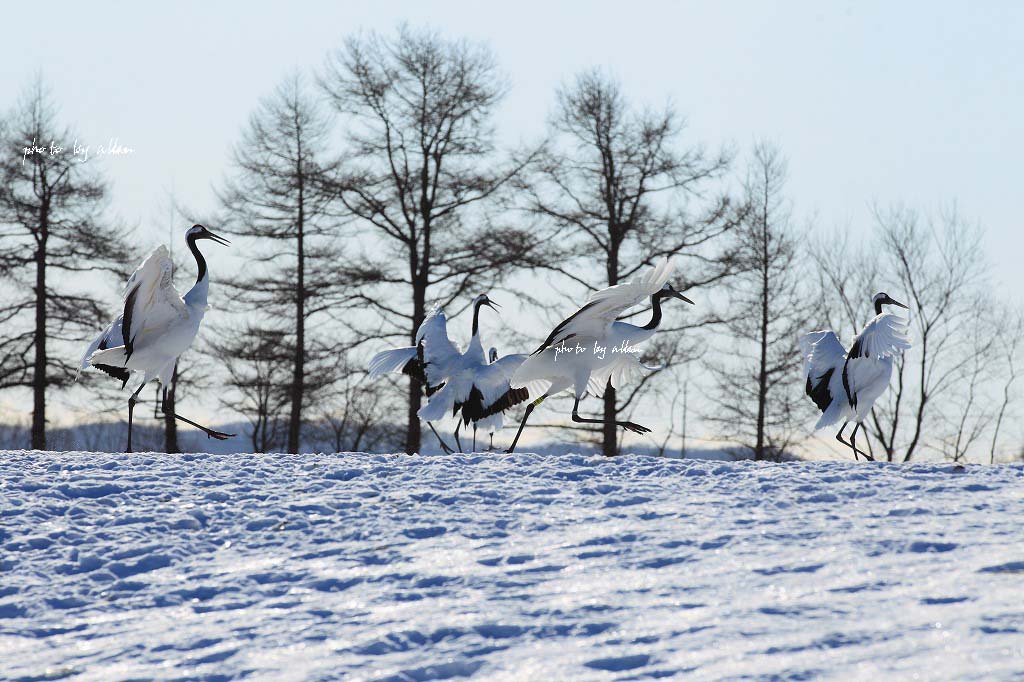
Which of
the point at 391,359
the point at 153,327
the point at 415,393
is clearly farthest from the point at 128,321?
the point at 415,393

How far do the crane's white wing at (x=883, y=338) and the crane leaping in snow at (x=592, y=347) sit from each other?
2188 millimetres

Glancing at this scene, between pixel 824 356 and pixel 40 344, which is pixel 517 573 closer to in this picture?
pixel 824 356

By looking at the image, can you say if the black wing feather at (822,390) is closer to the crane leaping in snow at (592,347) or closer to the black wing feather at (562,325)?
the crane leaping in snow at (592,347)

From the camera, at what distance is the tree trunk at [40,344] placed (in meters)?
24.7

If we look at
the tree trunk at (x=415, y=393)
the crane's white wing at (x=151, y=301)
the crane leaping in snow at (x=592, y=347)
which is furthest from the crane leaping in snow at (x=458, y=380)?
the tree trunk at (x=415, y=393)

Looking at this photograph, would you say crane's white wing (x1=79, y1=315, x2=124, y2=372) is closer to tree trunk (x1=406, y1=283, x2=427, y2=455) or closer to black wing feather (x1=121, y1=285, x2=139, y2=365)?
black wing feather (x1=121, y1=285, x2=139, y2=365)

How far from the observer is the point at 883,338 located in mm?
13203

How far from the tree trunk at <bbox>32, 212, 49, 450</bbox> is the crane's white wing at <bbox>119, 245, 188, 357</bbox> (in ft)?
43.5

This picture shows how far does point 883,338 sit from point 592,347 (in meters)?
3.37

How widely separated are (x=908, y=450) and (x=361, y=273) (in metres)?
12.7

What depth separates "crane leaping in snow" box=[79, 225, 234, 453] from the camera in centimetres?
1173

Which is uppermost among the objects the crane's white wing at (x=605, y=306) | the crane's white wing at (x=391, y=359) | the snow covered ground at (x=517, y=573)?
the crane's white wing at (x=605, y=306)

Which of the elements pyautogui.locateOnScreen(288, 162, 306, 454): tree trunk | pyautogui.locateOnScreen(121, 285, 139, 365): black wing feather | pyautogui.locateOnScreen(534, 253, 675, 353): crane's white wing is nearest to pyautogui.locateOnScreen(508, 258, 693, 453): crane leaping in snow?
pyautogui.locateOnScreen(534, 253, 675, 353): crane's white wing

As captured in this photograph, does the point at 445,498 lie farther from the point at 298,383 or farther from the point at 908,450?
Result: the point at 908,450
